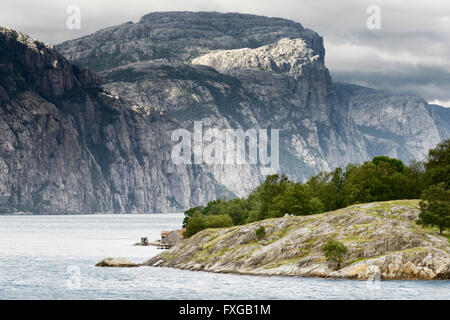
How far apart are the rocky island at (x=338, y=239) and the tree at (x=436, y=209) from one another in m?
1.97

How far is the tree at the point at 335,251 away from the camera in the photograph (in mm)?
118438

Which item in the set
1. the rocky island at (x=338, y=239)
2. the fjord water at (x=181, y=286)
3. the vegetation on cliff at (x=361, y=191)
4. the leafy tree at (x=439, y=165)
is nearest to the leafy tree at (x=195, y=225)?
the vegetation on cliff at (x=361, y=191)

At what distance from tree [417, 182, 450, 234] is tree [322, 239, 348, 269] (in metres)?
18.3

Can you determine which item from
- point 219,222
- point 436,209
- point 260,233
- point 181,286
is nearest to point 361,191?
point 219,222

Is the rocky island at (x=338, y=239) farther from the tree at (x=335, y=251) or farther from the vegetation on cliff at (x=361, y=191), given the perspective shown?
the vegetation on cliff at (x=361, y=191)

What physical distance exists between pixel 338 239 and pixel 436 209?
18297mm

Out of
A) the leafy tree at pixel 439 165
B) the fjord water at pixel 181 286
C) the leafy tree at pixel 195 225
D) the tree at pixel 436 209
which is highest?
the leafy tree at pixel 439 165

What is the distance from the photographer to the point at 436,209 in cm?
12794

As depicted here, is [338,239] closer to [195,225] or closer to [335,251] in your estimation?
[335,251]
